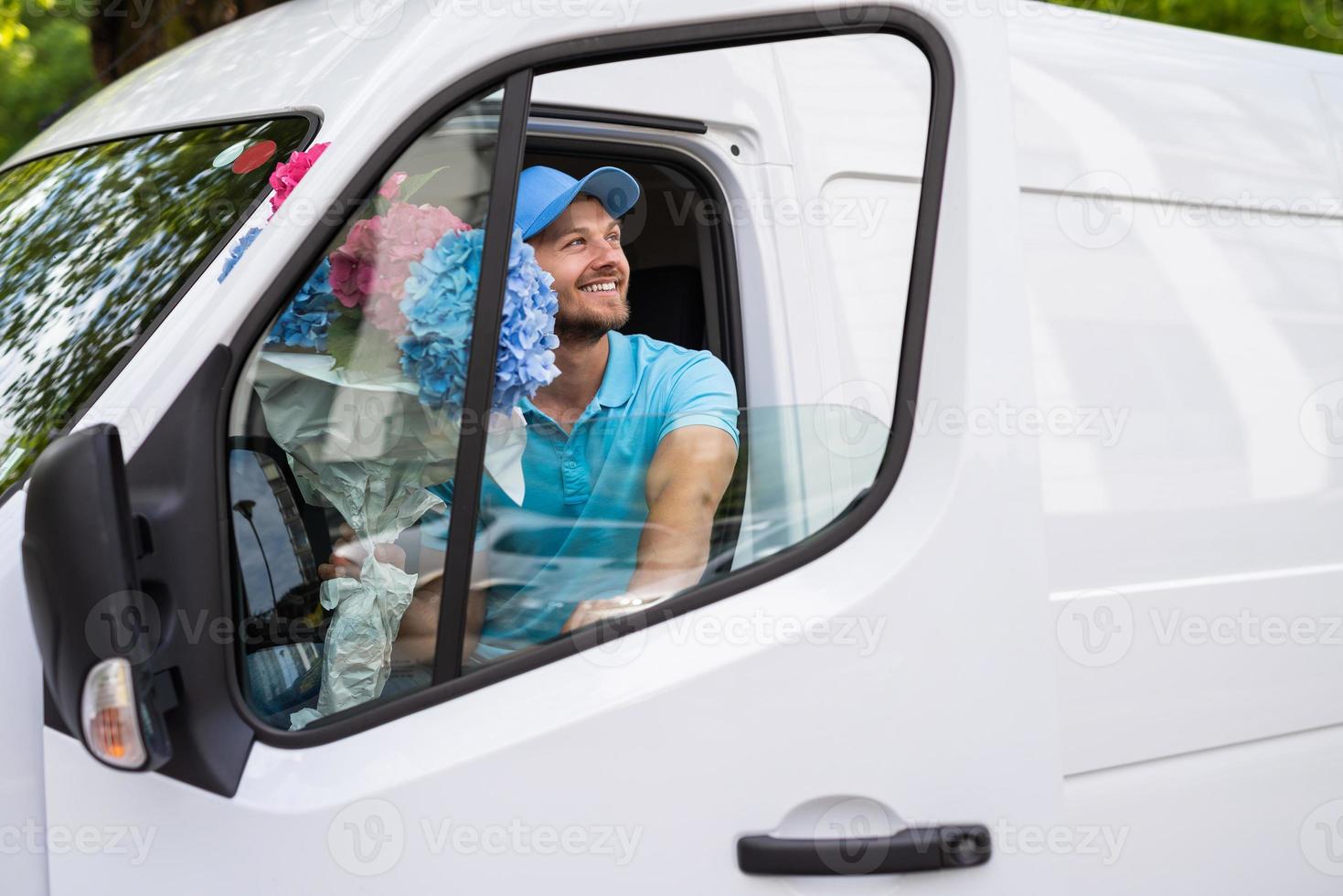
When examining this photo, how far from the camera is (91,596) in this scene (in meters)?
1.27

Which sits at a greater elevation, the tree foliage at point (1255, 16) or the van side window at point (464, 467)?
the tree foliage at point (1255, 16)

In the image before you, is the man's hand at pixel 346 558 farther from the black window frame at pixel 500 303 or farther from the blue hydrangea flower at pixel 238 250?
the blue hydrangea flower at pixel 238 250

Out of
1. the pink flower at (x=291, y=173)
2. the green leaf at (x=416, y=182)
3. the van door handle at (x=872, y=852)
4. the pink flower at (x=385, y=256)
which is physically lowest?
the van door handle at (x=872, y=852)

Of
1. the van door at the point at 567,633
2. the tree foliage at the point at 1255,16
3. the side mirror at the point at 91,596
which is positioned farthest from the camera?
the tree foliage at the point at 1255,16

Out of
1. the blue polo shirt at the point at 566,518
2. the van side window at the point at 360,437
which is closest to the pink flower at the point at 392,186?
the van side window at the point at 360,437

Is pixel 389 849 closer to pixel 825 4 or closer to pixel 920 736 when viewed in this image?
pixel 920 736

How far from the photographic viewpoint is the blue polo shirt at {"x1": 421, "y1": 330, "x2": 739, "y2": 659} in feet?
5.29

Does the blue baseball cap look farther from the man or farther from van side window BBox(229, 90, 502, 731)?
van side window BBox(229, 90, 502, 731)

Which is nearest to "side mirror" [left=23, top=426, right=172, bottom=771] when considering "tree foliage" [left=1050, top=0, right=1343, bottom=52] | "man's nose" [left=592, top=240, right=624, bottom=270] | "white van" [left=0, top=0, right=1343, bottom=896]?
"white van" [left=0, top=0, right=1343, bottom=896]

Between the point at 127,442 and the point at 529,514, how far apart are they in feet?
1.72

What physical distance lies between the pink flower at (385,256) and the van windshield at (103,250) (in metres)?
0.21

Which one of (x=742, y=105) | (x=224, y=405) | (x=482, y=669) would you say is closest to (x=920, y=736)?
(x=482, y=669)

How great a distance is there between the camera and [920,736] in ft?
5.08

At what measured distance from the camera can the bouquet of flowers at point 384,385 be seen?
5.23 ft
